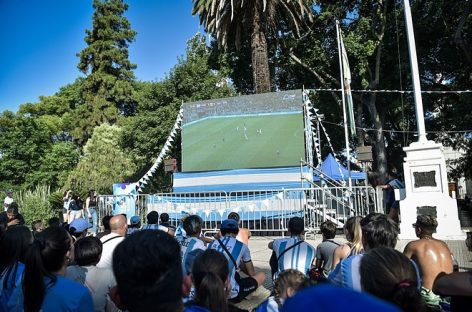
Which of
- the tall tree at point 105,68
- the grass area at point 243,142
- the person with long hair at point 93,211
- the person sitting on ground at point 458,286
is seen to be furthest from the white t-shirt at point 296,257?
the tall tree at point 105,68

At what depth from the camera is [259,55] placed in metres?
20.1

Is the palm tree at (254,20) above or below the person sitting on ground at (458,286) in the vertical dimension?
above

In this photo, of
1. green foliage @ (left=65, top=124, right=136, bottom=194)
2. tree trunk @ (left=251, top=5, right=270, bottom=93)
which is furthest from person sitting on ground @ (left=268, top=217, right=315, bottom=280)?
green foliage @ (left=65, top=124, right=136, bottom=194)

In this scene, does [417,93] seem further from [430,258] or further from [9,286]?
[9,286]

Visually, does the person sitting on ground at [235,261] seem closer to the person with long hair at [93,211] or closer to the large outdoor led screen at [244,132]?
the person with long hair at [93,211]

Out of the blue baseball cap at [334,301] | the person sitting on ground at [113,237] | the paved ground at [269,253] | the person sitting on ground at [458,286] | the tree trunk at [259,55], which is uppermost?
the tree trunk at [259,55]

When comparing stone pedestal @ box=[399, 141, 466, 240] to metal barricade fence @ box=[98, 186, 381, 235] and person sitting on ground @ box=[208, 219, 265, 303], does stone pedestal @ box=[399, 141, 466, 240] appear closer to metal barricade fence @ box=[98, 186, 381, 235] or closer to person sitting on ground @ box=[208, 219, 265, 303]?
metal barricade fence @ box=[98, 186, 381, 235]

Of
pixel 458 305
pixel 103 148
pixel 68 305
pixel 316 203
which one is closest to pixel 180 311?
pixel 68 305

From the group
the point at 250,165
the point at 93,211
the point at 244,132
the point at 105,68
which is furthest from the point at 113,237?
the point at 105,68

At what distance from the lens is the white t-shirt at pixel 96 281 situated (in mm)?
3504

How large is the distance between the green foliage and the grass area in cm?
1036

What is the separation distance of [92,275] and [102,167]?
26.5 m

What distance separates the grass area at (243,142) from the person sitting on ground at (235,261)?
44.1ft

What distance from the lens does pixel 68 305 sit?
260 cm
